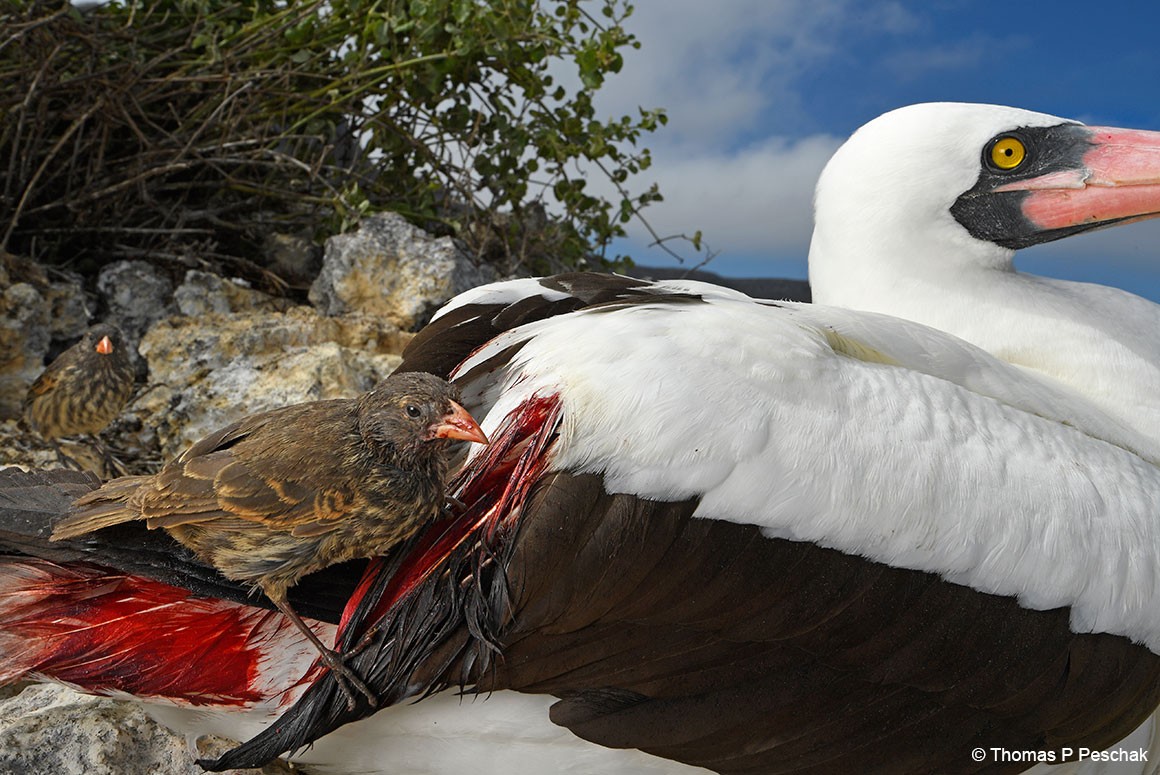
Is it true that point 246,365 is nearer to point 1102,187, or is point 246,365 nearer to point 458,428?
point 458,428

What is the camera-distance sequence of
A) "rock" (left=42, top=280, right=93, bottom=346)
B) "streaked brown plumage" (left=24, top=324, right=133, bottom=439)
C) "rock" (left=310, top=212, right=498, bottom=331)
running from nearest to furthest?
"streaked brown plumage" (left=24, top=324, right=133, bottom=439), "rock" (left=310, top=212, right=498, bottom=331), "rock" (left=42, top=280, right=93, bottom=346)

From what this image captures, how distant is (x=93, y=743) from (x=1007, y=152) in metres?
2.19

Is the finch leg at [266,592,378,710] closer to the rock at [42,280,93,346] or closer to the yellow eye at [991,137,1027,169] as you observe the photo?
the yellow eye at [991,137,1027,169]

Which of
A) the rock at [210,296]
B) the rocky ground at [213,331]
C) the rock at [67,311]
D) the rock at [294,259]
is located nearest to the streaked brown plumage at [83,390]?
the rocky ground at [213,331]

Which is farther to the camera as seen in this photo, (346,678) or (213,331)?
(213,331)

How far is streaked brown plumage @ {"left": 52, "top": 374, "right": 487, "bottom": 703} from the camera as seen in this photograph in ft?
4.85

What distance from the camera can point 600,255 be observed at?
4516mm

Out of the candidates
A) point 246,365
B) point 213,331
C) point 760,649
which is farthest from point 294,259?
point 760,649

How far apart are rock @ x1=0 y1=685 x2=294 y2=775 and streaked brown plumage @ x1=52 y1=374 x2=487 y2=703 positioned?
395mm

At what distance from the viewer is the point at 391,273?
11.0 feet

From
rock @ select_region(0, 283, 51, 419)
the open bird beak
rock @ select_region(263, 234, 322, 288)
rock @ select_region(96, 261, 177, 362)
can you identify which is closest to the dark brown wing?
the open bird beak

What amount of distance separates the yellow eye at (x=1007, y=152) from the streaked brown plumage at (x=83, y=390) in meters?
2.44

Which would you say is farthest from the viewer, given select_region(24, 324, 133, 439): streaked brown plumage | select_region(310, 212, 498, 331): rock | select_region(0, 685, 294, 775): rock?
select_region(310, 212, 498, 331): rock

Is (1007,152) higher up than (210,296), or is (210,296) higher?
(1007,152)
